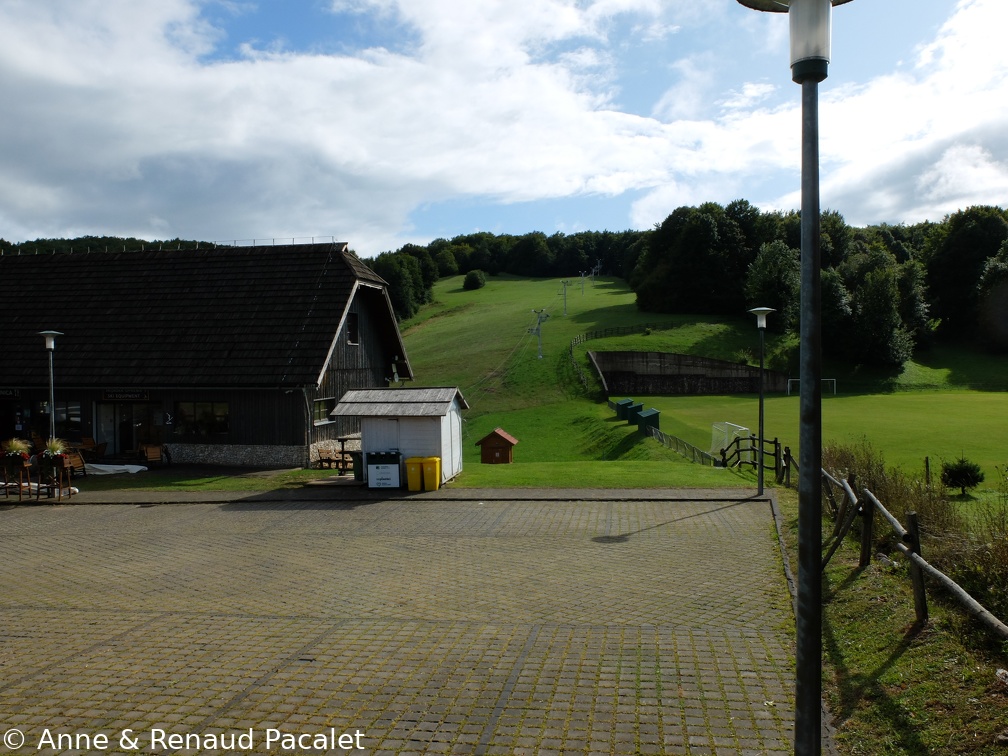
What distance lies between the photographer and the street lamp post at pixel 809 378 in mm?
4352

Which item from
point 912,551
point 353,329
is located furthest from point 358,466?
point 912,551

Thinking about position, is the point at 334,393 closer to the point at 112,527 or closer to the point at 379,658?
the point at 112,527

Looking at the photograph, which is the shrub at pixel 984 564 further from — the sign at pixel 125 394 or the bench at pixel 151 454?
the sign at pixel 125 394

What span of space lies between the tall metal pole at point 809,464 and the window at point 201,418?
2541cm

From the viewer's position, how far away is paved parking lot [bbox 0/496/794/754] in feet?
22.8

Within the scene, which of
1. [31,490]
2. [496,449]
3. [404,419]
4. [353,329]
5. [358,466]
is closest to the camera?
[404,419]

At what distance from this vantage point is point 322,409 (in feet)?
91.3

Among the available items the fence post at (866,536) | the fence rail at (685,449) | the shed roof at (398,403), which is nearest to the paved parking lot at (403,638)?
the fence post at (866,536)

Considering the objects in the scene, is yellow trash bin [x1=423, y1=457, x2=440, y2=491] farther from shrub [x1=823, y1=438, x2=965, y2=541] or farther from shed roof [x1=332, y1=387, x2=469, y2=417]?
shrub [x1=823, y1=438, x2=965, y2=541]

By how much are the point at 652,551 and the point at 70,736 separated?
32.0 feet

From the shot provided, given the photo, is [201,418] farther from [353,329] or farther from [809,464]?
[809,464]

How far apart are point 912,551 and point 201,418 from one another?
2428cm

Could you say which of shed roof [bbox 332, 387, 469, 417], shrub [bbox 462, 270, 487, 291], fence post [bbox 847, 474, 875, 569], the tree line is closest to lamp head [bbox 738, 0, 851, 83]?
fence post [bbox 847, 474, 875, 569]

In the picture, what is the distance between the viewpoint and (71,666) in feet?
28.6
